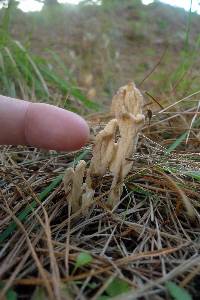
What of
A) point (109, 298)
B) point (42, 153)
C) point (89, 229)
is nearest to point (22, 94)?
point (42, 153)

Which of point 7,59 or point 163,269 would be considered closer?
point 163,269

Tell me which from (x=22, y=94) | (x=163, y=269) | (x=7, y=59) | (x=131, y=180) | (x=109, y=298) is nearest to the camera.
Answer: (x=109, y=298)

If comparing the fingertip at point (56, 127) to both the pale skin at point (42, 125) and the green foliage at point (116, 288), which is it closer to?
the pale skin at point (42, 125)

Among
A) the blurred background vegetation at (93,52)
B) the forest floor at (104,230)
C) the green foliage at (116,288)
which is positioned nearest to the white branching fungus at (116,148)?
the forest floor at (104,230)

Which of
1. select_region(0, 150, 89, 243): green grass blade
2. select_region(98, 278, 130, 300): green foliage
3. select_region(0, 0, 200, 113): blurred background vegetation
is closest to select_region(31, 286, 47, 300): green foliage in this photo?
select_region(98, 278, 130, 300): green foliage

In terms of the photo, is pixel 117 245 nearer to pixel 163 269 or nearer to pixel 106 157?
pixel 163 269

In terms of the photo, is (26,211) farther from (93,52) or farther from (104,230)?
(93,52)

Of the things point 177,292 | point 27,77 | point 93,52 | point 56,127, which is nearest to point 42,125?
point 56,127
